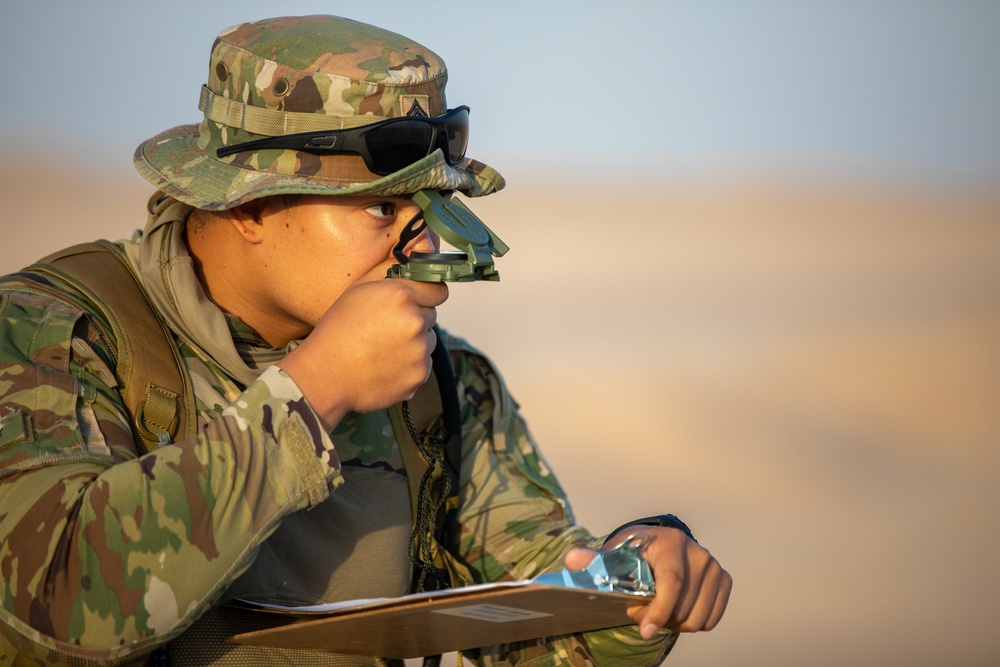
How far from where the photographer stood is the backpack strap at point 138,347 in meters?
2.97

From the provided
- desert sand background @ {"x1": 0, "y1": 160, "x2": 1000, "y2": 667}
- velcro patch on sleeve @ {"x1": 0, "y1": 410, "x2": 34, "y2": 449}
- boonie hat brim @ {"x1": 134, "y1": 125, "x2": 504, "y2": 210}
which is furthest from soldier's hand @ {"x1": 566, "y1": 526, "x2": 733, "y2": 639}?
desert sand background @ {"x1": 0, "y1": 160, "x2": 1000, "y2": 667}

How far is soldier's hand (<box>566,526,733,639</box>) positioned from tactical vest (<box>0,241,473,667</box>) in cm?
63

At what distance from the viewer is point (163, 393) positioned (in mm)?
3012

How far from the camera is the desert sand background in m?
7.95

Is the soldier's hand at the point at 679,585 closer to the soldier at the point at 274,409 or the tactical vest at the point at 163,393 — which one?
the soldier at the point at 274,409

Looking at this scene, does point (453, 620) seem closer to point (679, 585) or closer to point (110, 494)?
point (679, 585)

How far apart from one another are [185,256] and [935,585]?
640 cm

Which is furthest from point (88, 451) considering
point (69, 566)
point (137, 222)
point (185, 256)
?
point (137, 222)

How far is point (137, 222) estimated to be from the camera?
717 inches

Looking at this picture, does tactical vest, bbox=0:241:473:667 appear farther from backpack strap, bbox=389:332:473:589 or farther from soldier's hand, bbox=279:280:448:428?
soldier's hand, bbox=279:280:448:428

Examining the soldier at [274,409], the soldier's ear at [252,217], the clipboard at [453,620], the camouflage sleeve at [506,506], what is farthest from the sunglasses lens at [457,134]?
the clipboard at [453,620]

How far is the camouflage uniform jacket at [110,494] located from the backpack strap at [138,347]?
5 centimetres

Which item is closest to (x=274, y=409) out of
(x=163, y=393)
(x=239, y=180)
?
(x=163, y=393)

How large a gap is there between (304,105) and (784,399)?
8672 millimetres
